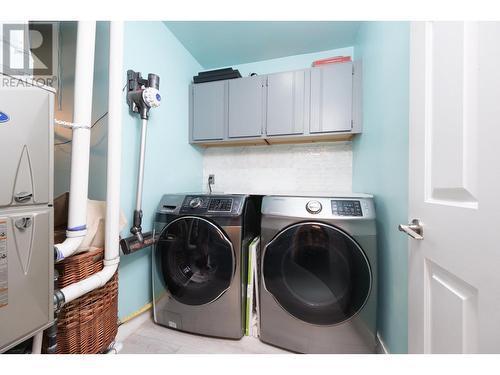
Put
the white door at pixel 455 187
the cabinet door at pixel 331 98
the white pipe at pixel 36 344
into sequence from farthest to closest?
the cabinet door at pixel 331 98
the white pipe at pixel 36 344
the white door at pixel 455 187

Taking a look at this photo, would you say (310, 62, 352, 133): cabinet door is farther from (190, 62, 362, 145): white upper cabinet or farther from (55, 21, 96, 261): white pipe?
(55, 21, 96, 261): white pipe

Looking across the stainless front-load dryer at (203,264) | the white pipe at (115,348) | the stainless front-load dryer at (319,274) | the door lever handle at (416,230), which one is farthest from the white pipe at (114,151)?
the door lever handle at (416,230)

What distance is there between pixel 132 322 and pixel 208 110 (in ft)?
5.85

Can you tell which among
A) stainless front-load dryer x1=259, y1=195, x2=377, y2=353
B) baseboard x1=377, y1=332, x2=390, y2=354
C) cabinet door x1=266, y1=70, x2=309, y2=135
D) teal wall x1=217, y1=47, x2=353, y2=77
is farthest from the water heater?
teal wall x1=217, y1=47, x2=353, y2=77

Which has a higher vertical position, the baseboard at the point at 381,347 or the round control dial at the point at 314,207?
the round control dial at the point at 314,207

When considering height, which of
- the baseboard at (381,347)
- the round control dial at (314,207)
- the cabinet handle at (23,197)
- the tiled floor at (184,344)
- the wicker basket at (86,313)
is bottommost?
the tiled floor at (184,344)

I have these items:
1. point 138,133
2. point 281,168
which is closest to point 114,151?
point 138,133

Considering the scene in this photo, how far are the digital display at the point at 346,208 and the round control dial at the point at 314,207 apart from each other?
78mm

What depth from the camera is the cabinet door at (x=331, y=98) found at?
1.51 m

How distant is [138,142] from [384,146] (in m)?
1.58

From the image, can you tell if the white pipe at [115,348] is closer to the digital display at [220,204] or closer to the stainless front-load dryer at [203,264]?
the stainless front-load dryer at [203,264]
